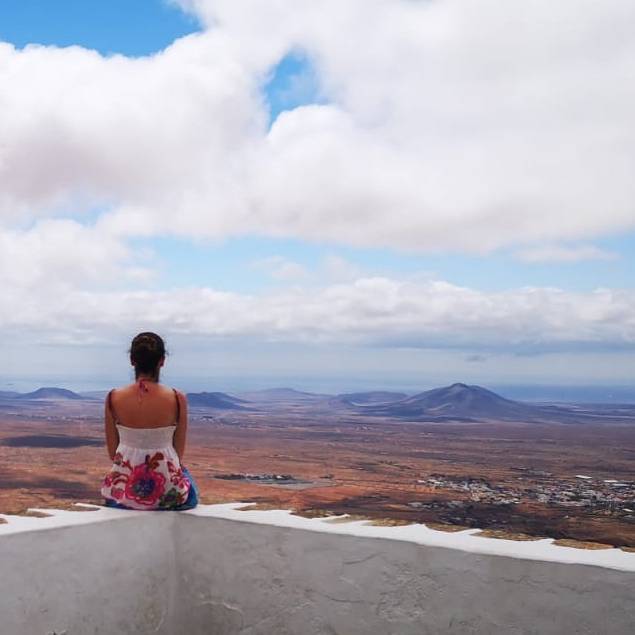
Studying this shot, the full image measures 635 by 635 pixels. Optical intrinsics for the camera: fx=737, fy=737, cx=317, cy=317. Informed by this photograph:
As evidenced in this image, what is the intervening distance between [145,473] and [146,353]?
510 mm

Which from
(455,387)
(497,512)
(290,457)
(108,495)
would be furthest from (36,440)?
(455,387)

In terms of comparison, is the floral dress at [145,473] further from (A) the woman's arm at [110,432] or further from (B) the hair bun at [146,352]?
(B) the hair bun at [146,352]

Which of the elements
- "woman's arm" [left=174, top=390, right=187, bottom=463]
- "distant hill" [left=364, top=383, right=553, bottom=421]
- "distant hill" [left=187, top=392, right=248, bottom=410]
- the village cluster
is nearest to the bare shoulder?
"woman's arm" [left=174, top=390, right=187, bottom=463]

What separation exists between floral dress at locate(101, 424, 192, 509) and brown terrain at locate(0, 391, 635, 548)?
31 cm

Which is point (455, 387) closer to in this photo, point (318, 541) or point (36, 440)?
point (36, 440)

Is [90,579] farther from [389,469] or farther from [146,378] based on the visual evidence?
[389,469]

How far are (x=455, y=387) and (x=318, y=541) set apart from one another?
157045 millimetres

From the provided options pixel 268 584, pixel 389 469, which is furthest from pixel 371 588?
pixel 389 469

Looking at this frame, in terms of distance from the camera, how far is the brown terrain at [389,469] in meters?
35.7

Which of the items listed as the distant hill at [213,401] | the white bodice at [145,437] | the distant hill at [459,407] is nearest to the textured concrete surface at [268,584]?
the white bodice at [145,437]

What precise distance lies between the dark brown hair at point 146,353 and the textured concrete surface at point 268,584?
60cm

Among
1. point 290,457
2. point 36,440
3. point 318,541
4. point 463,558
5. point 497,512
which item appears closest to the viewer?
point 463,558

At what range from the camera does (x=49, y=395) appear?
15900 centimetres

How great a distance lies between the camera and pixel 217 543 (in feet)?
9.91
